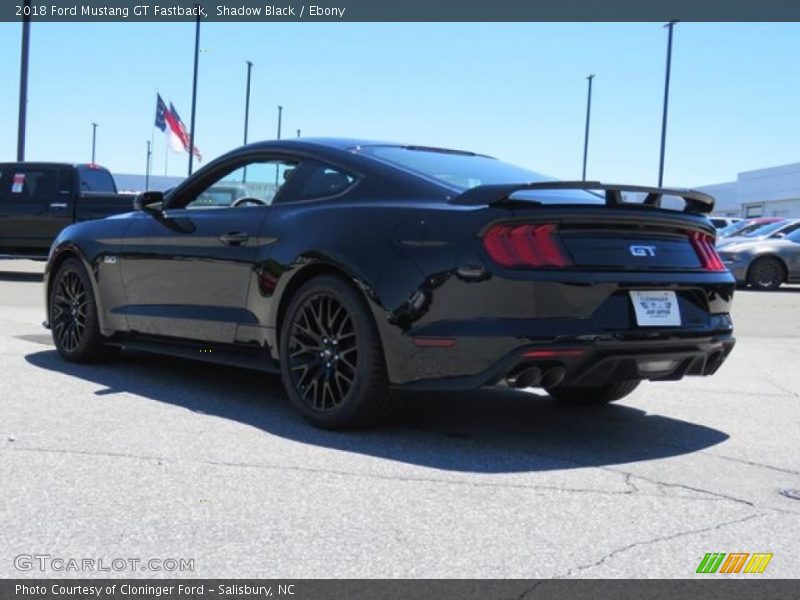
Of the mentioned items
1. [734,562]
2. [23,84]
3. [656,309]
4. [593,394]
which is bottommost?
[734,562]

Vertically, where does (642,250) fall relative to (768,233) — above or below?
below

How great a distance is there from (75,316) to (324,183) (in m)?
2.57

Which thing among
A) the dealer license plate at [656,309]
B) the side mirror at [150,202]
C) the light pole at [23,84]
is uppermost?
the light pole at [23,84]

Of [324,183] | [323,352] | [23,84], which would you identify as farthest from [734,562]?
[23,84]

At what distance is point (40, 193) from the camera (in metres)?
15.5

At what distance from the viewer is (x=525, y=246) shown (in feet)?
13.7

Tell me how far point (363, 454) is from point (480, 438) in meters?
0.72

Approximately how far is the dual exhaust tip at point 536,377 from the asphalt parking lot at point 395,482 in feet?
1.18

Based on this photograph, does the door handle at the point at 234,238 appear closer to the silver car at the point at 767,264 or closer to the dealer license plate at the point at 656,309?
the dealer license plate at the point at 656,309

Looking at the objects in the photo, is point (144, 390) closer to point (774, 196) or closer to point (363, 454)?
point (363, 454)

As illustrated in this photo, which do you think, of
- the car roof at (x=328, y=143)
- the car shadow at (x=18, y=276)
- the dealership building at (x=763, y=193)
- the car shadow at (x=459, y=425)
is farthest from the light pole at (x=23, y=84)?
the dealership building at (x=763, y=193)

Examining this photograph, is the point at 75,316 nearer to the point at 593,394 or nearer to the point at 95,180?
the point at 593,394

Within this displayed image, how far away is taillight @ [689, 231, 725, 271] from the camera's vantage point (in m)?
4.77

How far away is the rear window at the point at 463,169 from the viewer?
4.62 m
